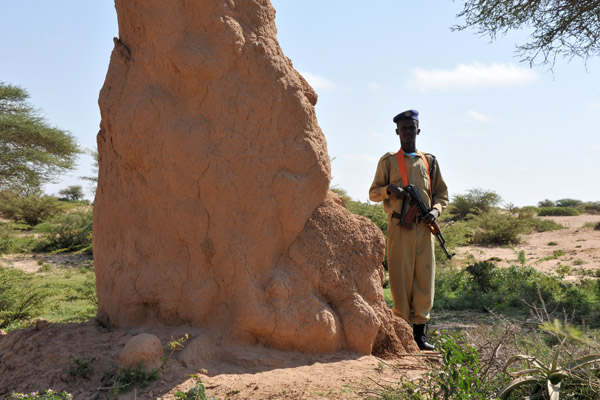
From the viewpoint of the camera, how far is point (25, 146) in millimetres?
13992

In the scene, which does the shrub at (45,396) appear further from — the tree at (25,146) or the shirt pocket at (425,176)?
the tree at (25,146)

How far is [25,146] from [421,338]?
13.3 meters

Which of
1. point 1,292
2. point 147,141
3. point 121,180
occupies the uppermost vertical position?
point 147,141

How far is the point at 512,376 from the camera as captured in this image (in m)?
2.68

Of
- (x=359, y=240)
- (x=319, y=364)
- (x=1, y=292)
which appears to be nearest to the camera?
(x=319, y=364)

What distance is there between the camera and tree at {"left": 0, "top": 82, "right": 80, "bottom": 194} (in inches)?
536

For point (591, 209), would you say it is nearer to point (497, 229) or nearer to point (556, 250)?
point (497, 229)

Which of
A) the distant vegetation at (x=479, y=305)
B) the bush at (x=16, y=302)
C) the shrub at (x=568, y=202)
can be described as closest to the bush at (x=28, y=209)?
the distant vegetation at (x=479, y=305)

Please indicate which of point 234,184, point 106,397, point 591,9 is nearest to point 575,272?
point 591,9

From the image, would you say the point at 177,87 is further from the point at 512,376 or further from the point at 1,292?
the point at 1,292

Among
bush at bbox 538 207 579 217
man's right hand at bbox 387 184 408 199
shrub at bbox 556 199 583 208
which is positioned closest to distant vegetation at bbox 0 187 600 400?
man's right hand at bbox 387 184 408 199

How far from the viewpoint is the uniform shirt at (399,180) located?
13.9ft

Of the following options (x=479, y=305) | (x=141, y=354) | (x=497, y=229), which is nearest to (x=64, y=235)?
(x=479, y=305)

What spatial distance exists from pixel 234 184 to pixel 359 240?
1.01 m
